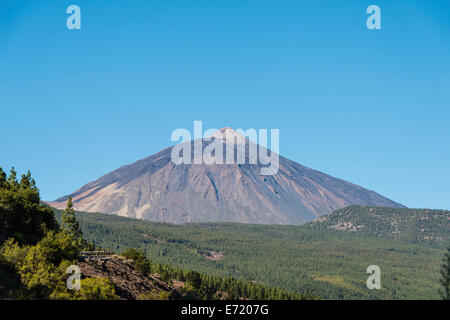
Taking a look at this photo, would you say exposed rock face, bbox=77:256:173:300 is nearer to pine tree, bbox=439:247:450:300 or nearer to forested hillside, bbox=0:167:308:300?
forested hillside, bbox=0:167:308:300

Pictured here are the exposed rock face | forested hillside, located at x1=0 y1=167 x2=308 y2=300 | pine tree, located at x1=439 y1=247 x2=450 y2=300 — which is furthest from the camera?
the exposed rock face

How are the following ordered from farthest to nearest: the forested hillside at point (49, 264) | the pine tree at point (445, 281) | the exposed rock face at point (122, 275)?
the exposed rock face at point (122, 275) < the forested hillside at point (49, 264) < the pine tree at point (445, 281)

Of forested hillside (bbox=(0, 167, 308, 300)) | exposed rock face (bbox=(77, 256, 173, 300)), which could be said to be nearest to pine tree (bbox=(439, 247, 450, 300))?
forested hillside (bbox=(0, 167, 308, 300))

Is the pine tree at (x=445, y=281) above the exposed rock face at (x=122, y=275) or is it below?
above

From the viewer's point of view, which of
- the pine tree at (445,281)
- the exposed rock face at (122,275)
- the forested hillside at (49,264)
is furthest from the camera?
the exposed rock face at (122,275)

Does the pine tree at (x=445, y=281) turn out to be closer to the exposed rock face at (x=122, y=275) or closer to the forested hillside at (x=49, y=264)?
the forested hillside at (x=49, y=264)

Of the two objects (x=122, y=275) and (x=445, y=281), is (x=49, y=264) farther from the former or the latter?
(x=445, y=281)

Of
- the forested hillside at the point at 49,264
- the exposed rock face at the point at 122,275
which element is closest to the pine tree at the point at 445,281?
the forested hillside at the point at 49,264

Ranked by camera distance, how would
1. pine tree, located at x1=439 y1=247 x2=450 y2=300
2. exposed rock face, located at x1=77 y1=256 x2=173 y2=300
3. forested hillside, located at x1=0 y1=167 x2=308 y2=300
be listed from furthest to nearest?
exposed rock face, located at x1=77 y1=256 x2=173 y2=300 < forested hillside, located at x1=0 y1=167 x2=308 y2=300 < pine tree, located at x1=439 y1=247 x2=450 y2=300

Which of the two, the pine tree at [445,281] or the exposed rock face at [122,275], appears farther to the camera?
the exposed rock face at [122,275]

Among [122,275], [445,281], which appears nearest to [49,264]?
[122,275]
